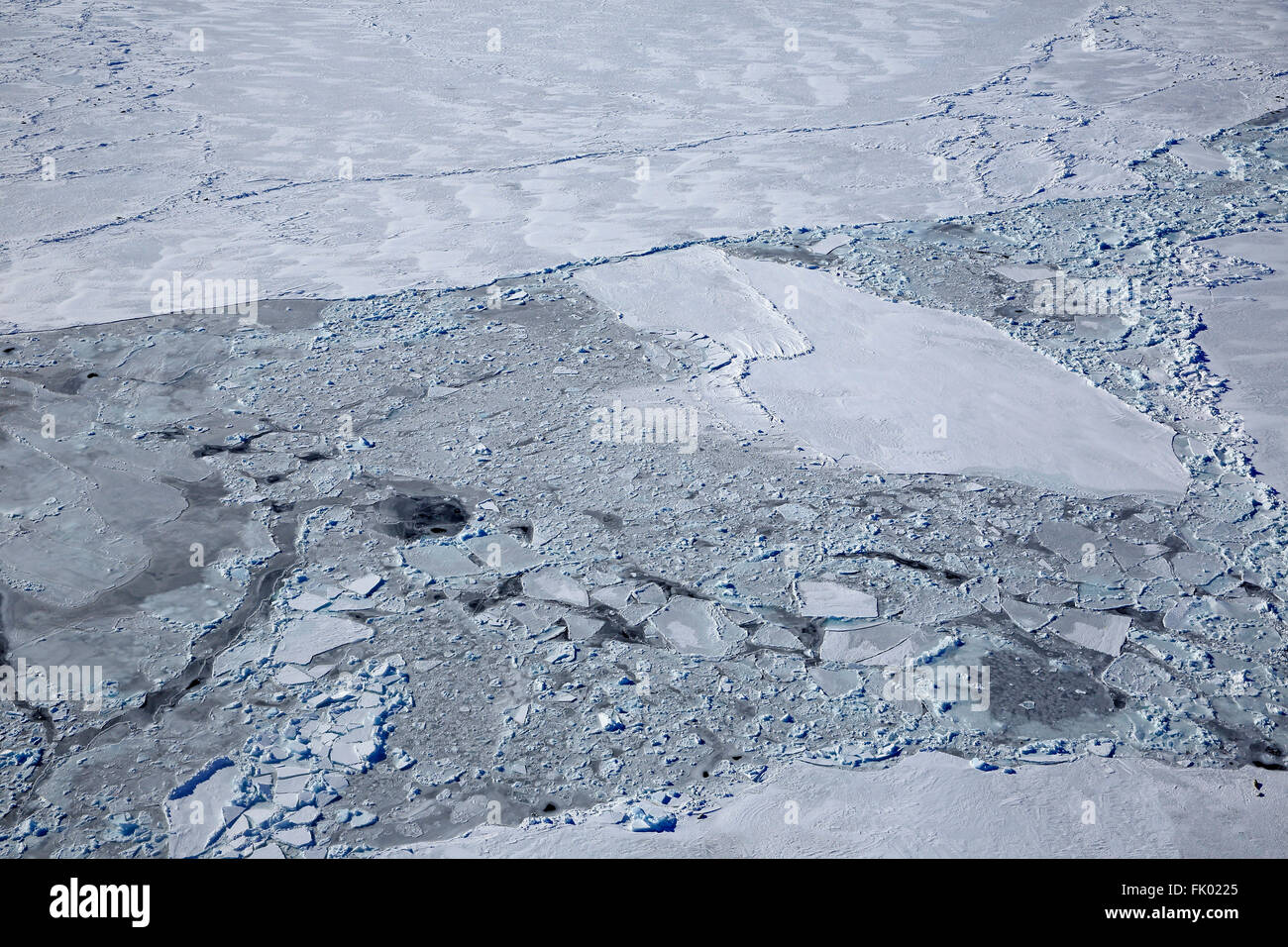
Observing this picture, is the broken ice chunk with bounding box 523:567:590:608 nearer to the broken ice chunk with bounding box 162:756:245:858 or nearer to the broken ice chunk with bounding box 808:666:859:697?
the broken ice chunk with bounding box 808:666:859:697

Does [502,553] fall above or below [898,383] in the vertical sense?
below

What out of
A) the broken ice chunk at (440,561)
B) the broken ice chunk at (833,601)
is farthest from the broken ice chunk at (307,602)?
the broken ice chunk at (833,601)

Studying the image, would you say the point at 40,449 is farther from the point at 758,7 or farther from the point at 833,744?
the point at 758,7

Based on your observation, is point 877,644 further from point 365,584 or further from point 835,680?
point 365,584

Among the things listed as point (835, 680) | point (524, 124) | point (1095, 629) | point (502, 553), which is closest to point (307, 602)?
point (502, 553)
